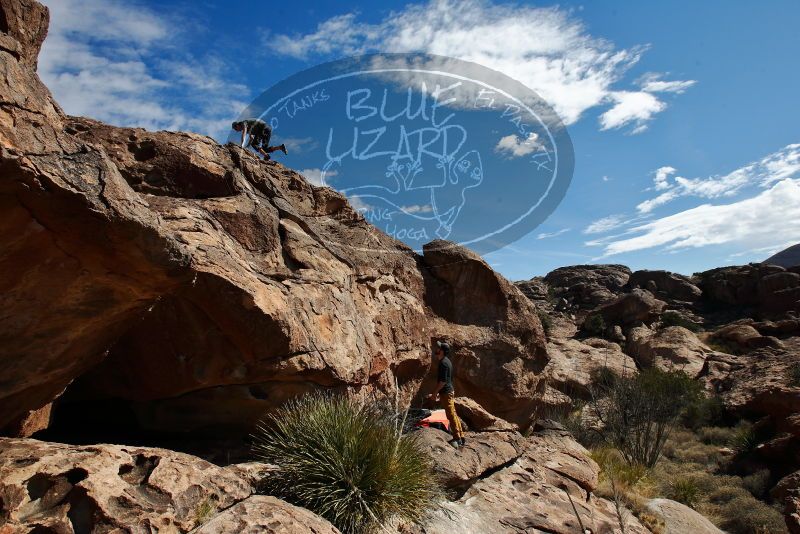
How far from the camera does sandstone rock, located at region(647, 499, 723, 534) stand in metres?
10.5

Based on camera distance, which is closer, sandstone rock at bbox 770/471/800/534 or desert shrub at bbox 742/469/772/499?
sandstone rock at bbox 770/471/800/534

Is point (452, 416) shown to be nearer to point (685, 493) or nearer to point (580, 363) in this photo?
point (685, 493)

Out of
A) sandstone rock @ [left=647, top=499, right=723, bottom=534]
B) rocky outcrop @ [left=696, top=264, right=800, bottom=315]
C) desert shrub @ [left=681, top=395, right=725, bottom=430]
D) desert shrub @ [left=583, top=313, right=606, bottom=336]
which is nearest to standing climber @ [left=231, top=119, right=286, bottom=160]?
sandstone rock @ [left=647, top=499, right=723, bottom=534]

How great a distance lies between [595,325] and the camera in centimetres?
4172

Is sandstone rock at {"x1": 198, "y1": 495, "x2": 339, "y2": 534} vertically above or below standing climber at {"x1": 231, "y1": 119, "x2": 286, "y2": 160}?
below

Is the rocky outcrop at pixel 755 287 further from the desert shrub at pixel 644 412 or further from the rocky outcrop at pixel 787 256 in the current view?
the rocky outcrop at pixel 787 256

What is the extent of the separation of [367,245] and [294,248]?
2.86m

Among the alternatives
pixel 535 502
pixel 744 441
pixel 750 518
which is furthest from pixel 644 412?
pixel 535 502

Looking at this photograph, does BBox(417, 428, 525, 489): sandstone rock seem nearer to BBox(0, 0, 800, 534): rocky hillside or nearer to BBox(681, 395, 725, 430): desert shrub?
BBox(0, 0, 800, 534): rocky hillside

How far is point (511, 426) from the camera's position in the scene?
11531mm

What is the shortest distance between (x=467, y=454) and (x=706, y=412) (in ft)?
71.5

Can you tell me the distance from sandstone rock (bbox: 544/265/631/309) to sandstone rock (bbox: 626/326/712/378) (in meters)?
17.9

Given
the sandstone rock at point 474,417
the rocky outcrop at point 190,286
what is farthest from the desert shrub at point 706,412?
A: the sandstone rock at point 474,417

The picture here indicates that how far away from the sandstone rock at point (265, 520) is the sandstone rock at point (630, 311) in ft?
133
